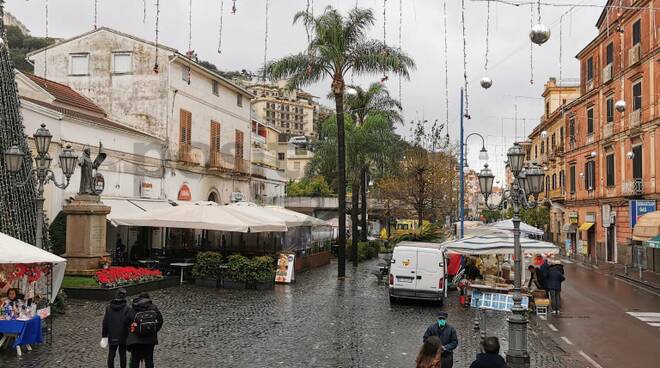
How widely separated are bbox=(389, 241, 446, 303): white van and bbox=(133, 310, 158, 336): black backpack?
10294 millimetres

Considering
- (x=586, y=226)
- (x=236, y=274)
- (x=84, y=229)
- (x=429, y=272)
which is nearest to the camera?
(x=429, y=272)

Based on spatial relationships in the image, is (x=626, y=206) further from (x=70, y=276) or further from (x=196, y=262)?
(x=70, y=276)

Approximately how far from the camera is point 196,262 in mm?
21500

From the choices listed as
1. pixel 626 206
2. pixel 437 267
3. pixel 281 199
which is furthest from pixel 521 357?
pixel 281 199

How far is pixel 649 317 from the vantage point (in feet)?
57.8

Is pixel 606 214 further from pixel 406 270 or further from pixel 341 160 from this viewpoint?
pixel 406 270

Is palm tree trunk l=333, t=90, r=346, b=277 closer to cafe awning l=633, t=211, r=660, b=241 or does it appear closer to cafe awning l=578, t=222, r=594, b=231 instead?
cafe awning l=633, t=211, r=660, b=241

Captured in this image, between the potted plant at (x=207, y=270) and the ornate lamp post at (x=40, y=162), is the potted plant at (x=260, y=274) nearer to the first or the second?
the potted plant at (x=207, y=270)

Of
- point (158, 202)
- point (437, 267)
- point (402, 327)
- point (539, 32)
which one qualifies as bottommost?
point (402, 327)

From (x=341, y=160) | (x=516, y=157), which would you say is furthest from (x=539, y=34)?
(x=341, y=160)

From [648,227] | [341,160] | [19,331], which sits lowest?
[19,331]

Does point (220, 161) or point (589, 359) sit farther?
point (220, 161)

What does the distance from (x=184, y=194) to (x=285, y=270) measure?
11266 mm

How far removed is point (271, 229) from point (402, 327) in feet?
29.2
